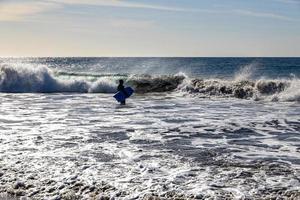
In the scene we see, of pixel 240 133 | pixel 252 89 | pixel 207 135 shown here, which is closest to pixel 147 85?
pixel 252 89

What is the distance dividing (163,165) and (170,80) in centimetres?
2641

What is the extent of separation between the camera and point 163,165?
9453 millimetres

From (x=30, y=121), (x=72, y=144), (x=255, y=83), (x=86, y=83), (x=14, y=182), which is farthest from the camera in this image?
(x=86, y=83)

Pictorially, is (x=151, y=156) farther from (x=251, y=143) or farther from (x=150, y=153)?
(x=251, y=143)

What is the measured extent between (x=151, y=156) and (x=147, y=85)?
2555 centimetres

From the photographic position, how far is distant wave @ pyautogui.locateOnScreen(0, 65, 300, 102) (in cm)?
2823

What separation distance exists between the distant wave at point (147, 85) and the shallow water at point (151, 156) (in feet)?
35.9

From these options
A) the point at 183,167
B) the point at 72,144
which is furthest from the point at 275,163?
the point at 72,144

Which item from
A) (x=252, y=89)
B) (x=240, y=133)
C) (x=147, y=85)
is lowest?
(x=147, y=85)

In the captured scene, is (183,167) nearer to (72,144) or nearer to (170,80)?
(72,144)

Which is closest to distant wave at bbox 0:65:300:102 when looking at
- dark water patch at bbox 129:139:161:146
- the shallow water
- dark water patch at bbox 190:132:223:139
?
the shallow water

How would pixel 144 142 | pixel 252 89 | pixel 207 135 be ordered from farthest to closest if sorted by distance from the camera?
pixel 252 89, pixel 207 135, pixel 144 142

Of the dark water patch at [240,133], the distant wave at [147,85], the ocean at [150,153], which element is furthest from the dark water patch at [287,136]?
the distant wave at [147,85]

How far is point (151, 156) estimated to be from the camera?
33.7 feet
